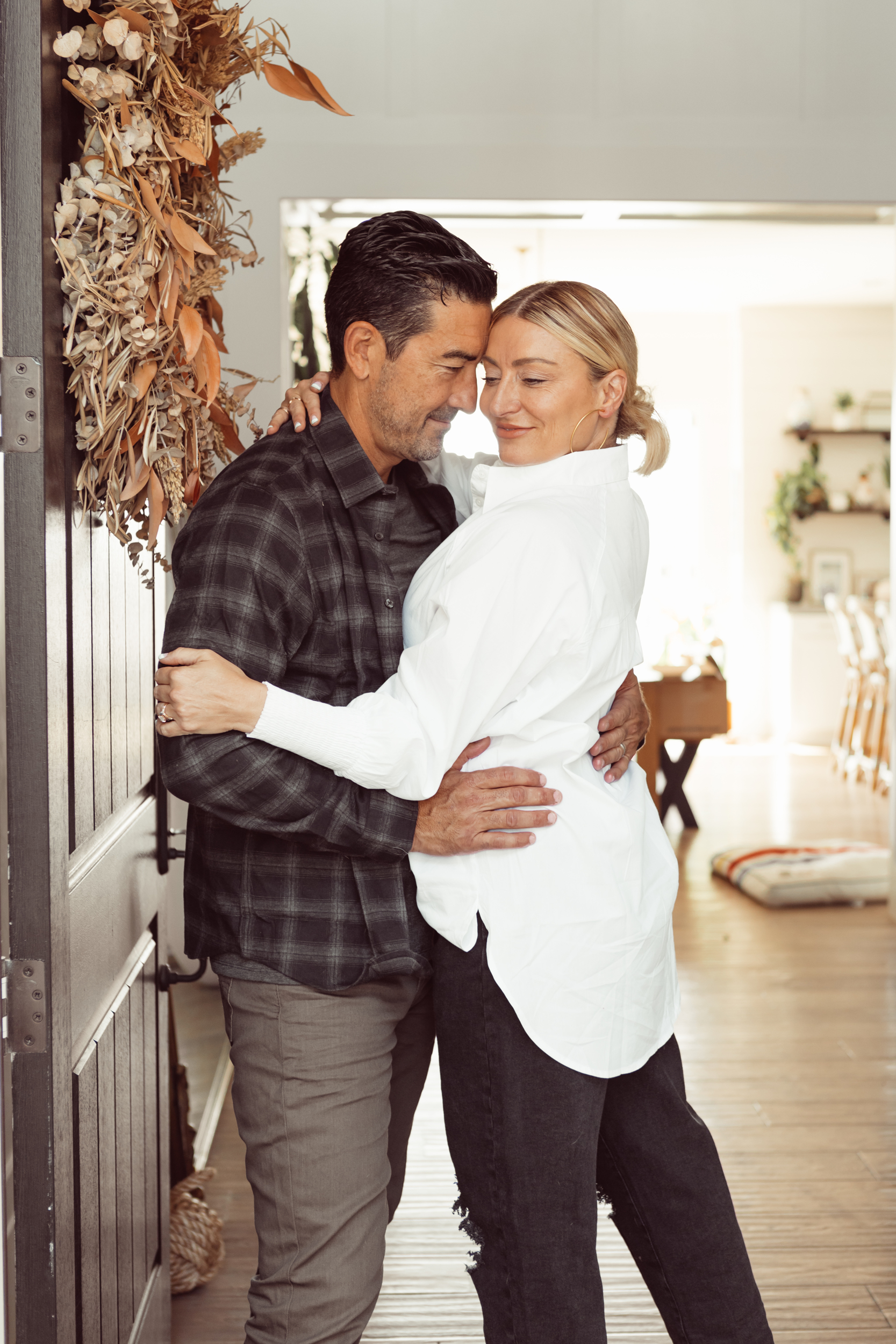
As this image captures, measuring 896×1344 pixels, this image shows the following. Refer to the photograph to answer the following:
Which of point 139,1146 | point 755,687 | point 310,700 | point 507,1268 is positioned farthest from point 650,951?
point 755,687

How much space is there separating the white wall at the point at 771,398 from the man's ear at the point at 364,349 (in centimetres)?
903

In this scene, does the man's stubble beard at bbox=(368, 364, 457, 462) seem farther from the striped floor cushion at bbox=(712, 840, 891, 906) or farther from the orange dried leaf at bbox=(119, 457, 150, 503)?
the striped floor cushion at bbox=(712, 840, 891, 906)

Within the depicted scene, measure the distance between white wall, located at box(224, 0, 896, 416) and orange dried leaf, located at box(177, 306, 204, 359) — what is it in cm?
211

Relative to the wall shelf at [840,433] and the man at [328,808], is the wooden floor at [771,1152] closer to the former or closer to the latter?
the man at [328,808]

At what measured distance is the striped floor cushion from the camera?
17.6ft

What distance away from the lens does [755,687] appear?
10.4 meters

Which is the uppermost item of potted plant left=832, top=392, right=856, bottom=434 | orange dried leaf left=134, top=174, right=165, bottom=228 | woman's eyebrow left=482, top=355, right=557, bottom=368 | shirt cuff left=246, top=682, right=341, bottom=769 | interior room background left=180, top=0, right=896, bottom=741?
potted plant left=832, top=392, right=856, bottom=434

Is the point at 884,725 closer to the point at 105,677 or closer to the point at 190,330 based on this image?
the point at 105,677

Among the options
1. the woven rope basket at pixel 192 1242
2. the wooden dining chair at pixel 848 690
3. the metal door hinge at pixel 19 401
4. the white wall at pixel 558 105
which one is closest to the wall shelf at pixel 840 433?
the wooden dining chair at pixel 848 690

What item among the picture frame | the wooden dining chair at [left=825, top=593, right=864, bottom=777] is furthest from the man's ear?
the picture frame

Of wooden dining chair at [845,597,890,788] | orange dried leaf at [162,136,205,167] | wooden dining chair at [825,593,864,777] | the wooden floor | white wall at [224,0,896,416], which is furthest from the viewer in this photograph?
wooden dining chair at [825,593,864,777]

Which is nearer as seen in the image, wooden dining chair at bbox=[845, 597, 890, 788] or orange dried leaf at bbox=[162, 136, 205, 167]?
orange dried leaf at bbox=[162, 136, 205, 167]

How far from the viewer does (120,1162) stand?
1754 millimetres

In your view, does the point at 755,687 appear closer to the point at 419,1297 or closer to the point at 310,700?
the point at 419,1297
